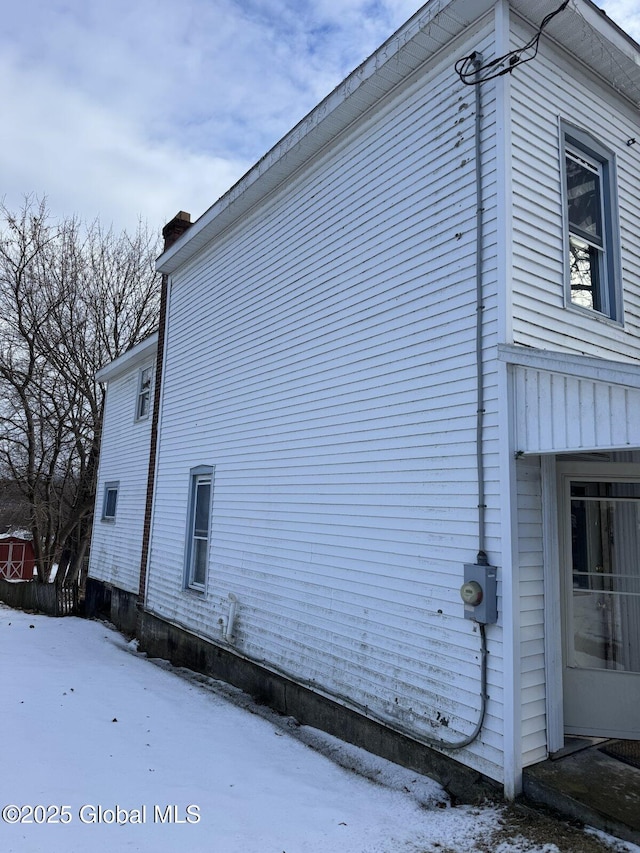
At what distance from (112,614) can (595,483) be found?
1149 cm

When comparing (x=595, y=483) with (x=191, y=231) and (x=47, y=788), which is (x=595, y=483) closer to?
(x=47, y=788)

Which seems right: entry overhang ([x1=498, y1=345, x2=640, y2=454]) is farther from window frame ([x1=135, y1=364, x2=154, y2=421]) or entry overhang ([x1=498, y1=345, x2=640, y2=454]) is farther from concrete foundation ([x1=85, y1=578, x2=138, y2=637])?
window frame ([x1=135, y1=364, x2=154, y2=421])

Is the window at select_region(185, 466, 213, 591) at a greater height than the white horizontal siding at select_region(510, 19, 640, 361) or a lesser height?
lesser

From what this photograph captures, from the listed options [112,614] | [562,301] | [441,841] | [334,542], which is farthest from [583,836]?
[112,614]

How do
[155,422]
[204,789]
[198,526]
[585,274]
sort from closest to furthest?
[204,789] → [585,274] → [198,526] → [155,422]

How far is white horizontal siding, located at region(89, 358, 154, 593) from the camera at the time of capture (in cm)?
1255

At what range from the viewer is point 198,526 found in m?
9.52

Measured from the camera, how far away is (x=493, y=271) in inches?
188

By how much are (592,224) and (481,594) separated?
3.89m

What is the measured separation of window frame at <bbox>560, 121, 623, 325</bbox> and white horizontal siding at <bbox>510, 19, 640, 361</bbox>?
85mm

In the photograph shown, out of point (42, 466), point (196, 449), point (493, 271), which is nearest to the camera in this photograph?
point (493, 271)

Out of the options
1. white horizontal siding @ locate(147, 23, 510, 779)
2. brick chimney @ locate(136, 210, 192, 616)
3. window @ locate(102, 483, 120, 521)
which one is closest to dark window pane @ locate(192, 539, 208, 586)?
white horizontal siding @ locate(147, 23, 510, 779)

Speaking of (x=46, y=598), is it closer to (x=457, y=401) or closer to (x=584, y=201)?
(x=457, y=401)

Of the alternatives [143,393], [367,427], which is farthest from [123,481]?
[367,427]
